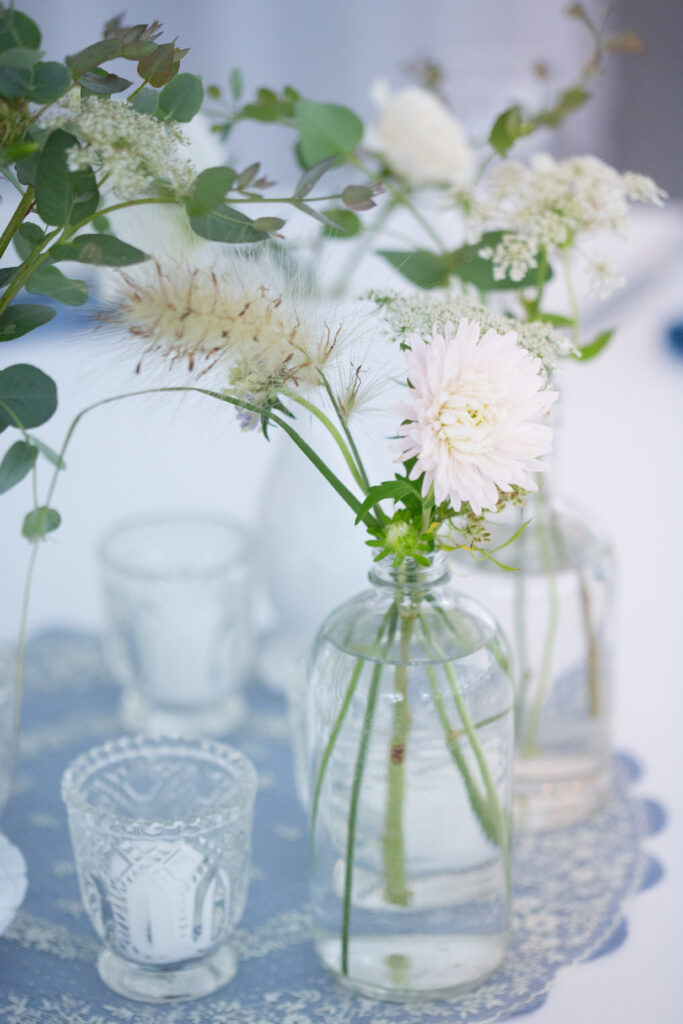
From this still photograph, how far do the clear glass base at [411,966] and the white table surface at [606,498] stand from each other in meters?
0.04

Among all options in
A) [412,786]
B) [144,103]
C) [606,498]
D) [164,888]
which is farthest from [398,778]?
[606,498]

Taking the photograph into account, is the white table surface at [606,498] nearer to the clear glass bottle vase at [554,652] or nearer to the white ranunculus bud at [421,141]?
the clear glass bottle vase at [554,652]

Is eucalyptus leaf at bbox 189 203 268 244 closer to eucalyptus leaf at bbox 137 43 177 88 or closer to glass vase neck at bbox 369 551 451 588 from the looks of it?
eucalyptus leaf at bbox 137 43 177 88

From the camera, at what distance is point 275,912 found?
573mm

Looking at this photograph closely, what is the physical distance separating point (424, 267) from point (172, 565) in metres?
0.30

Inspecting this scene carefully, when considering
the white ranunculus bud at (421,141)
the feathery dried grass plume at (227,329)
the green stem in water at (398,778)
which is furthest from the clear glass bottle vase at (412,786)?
the white ranunculus bud at (421,141)

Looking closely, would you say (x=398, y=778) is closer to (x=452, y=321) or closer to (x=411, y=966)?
(x=411, y=966)

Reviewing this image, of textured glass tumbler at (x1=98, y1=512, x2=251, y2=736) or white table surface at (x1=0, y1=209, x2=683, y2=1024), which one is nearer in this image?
white table surface at (x1=0, y1=209, x2=683, y2=1024)

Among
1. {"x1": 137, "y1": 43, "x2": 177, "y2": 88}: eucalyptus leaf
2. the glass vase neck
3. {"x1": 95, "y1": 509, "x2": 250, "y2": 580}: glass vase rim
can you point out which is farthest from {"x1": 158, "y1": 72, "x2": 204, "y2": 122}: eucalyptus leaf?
{"x1": 95, "y1": 509, "x2": 250, "y2": 580}: glass vase rim

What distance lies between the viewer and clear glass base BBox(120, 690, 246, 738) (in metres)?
0.74

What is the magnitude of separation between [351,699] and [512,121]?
31 centimetres

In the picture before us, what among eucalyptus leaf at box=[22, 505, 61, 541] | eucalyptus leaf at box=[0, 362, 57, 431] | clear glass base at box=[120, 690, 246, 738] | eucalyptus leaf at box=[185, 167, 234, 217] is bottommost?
clear glass base at box=[120, 690, 246, 738]

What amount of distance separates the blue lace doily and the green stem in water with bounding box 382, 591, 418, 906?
6cm

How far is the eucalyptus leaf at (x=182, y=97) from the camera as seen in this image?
46 cm
